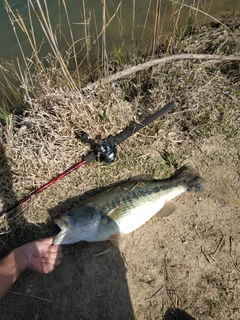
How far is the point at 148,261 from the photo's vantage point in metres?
2.96

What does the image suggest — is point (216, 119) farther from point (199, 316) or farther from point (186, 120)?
point (199, 316)

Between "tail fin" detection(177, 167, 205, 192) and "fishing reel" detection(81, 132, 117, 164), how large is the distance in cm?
85

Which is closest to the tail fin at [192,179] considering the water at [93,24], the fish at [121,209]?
the fish at [121,209]

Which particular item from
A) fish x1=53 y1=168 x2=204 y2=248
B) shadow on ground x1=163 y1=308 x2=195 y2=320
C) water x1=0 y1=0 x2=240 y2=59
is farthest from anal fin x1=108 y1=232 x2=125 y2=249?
water x1=0 y1=0 x2=240 y2=59

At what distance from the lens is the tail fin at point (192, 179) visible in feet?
10.8

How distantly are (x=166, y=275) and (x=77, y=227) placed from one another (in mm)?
1046

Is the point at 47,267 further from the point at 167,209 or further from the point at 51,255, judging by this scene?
the point at 167,209

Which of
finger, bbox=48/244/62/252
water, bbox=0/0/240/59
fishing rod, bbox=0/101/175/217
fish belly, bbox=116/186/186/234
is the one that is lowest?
finger, bbox=48/244/62/252

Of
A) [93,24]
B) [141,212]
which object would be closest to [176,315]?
[141,212]

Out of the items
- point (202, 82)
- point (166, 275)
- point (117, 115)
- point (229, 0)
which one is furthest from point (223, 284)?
point (229, 0)

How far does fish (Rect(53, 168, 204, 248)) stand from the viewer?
9.13 feet

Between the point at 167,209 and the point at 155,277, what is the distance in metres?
0.73

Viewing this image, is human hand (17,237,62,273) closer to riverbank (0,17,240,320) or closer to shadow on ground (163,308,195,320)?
riverbank (0,17,240,320)

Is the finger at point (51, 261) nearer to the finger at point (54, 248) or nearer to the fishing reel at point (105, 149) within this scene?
the finger at point (54, 248)
